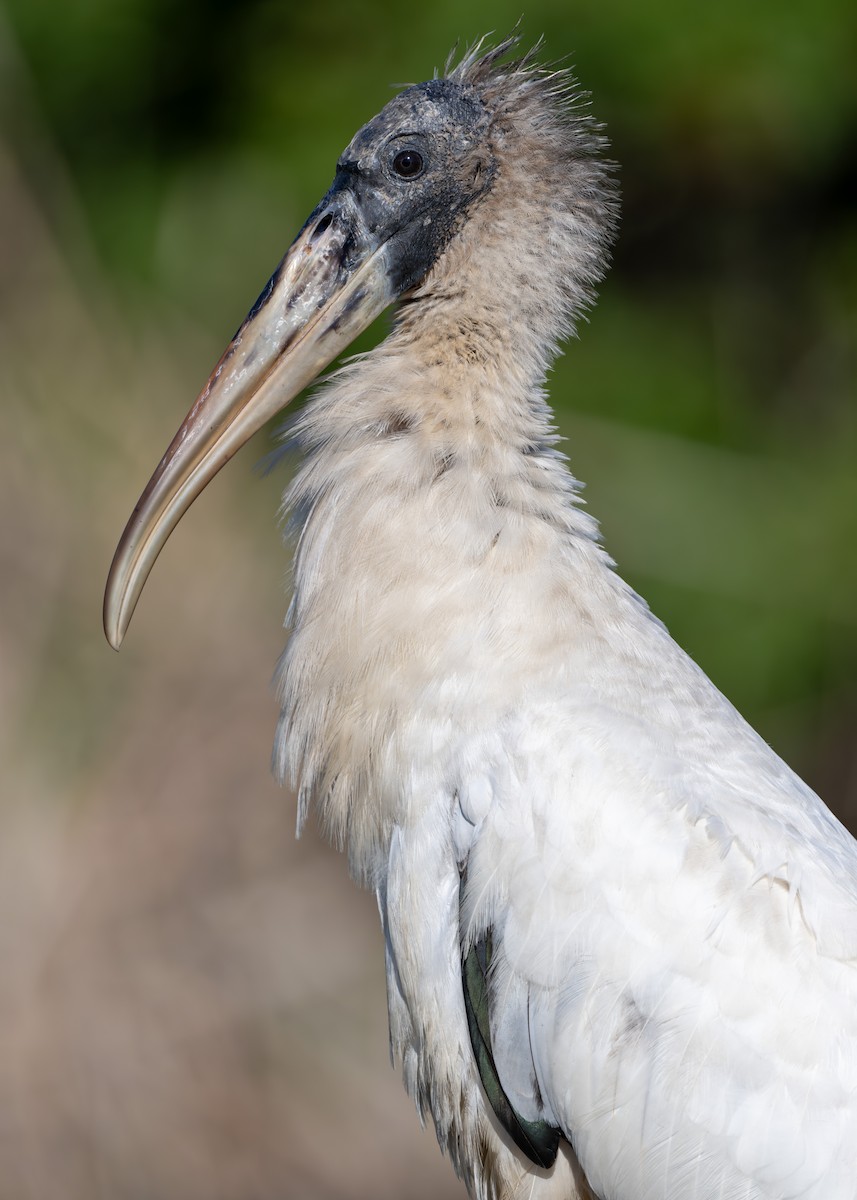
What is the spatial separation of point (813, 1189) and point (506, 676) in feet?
2.75

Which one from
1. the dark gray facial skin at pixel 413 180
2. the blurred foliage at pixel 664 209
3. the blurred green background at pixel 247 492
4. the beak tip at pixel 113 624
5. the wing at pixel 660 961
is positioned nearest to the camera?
the wing at pixel 660 961

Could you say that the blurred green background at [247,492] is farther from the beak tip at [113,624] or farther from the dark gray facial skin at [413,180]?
the dark gray facial skin at [413,180]

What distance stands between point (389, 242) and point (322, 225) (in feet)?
0.41

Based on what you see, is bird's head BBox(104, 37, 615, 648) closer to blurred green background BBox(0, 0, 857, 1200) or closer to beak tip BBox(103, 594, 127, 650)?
beak tip BBox(103, 594, 127, 650)

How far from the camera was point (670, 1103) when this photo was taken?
80.4 inches

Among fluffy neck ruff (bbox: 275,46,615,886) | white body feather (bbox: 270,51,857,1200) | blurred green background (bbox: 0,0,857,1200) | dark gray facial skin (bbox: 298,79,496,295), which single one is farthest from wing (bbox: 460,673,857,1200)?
blurred green background (bbox: 0,0,857,1200)

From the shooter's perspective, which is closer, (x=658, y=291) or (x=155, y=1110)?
(x=155, y=1110)

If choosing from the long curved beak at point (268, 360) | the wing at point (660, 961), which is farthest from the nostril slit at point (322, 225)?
the wing at point (660, 961)

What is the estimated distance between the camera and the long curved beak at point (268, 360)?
237 cm

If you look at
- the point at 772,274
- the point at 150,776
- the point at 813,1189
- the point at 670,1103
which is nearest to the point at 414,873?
the point at 670,1103

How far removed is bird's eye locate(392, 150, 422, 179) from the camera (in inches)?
95.4

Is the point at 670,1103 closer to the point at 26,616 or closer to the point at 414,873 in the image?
the point at 414,873

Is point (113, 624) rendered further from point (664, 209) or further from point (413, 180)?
point (664, 209)

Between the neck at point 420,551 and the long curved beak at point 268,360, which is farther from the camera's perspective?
the long curved beak at point 268,360
